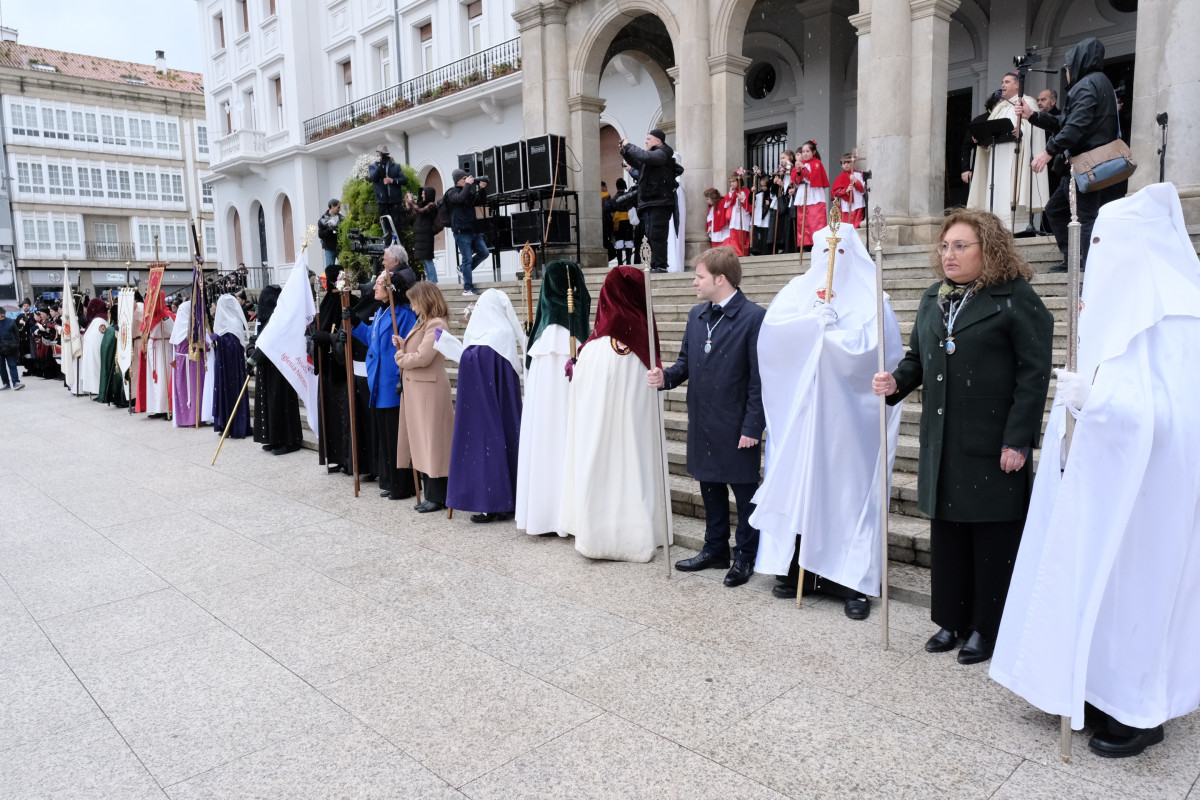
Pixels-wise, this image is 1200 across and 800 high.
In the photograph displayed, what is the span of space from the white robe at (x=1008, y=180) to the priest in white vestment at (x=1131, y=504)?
23.6 feet

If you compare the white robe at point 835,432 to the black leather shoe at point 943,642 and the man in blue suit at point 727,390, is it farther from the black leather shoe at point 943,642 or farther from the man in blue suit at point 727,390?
the black leather shoe at point 943,642

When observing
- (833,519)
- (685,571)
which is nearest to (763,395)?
(833,519)

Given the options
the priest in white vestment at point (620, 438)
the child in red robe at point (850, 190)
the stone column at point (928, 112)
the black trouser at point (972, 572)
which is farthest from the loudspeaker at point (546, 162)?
the black trouser at point (972, 572)

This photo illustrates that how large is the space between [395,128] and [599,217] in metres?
12.5

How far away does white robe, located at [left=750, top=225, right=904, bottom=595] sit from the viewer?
14.0 feet

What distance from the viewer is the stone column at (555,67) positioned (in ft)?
44.7

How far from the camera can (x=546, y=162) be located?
1358cm

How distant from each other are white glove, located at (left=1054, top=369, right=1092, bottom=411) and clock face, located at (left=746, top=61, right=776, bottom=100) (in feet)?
47.5

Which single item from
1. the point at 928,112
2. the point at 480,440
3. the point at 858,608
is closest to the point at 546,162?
the point at 928,112

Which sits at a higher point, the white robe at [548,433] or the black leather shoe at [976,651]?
the white robe at [548,433]

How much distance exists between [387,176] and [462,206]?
2.60 meters

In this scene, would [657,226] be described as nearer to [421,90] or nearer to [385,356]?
[385,356]

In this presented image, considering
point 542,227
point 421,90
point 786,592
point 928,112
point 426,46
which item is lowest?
point 786,592

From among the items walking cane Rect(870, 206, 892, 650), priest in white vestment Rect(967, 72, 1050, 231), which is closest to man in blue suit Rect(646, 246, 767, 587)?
walking cane Rect(870, 206, 892, 650)
